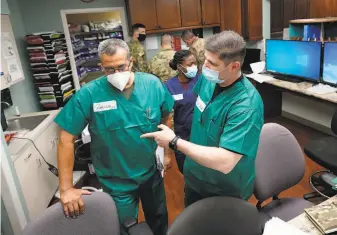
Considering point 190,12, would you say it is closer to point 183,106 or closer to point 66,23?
point 66,23

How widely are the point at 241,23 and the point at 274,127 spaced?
3.27 m

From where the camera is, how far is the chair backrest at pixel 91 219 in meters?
1.22

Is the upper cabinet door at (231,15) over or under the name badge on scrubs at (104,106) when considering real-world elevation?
over

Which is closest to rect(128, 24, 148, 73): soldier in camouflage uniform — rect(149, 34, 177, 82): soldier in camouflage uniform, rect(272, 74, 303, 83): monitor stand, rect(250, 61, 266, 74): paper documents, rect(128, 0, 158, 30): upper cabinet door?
rect(128, 0, 158, 30): upper cabinet door

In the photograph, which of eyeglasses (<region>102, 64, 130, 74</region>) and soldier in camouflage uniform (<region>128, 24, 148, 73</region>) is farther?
soldier in camouflage uniform (<region>128, 24, 148, 73</region>)

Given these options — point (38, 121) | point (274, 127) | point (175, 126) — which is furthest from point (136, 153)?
point (38, 121)

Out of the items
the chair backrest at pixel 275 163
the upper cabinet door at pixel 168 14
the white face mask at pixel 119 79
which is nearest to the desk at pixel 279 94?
the chair backrest at pixel 275 163

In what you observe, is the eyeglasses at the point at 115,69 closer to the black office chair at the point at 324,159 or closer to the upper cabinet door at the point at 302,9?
the black office chair at the point at 324,159

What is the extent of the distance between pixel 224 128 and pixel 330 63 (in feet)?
7.86

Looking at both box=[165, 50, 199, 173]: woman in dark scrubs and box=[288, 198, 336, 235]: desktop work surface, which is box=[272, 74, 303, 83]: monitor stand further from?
box=[288, 198, 336, 235]: desktop work surface

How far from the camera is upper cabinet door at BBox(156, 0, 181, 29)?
469cm

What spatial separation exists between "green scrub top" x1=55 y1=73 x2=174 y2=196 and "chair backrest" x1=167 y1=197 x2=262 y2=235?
0.49m

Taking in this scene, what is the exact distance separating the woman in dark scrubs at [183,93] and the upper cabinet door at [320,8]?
9.78ft

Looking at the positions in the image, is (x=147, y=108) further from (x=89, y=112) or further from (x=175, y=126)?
(x=175, y=126)
